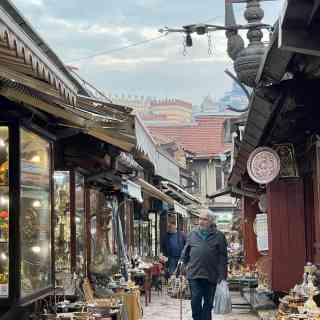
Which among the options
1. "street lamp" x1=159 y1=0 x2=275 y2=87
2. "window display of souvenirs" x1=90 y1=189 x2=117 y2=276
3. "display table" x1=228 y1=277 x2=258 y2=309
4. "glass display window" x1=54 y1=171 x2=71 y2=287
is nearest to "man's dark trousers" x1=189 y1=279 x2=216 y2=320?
"glass display window" x1=54 y1=171 x2=71 y2=287

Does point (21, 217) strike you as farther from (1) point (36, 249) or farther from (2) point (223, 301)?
(2) point (223, 301)

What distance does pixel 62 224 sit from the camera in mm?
10594

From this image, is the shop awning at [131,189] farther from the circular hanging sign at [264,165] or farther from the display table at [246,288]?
the circular hanging sign at [264,165]

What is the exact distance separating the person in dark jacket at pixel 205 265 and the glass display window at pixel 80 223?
1710mm

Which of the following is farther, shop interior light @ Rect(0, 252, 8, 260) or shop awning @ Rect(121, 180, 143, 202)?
shop awning @ Rect(121, 180, 143, 202)

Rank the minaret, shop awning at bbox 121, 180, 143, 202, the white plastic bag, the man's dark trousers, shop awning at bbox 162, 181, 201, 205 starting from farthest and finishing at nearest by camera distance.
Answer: shop awning at bbox 162, 181, 201, 205 → shop awning at bbox 121, 180, 143, 202 → the white plastic bag → the minaret → the man's dark trousers

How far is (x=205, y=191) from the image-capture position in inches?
2115

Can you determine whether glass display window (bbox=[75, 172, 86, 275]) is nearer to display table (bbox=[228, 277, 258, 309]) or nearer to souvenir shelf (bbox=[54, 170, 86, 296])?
souvenir shelf (bbox=[54, 170, 86, 296])

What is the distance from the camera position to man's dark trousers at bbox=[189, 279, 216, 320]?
34.6ft

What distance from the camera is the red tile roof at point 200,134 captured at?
2096 inches

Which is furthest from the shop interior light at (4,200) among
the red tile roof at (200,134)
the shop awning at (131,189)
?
the red tile roof at (200,134)

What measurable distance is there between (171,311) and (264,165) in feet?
19.2

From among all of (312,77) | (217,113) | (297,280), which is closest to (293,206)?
(297,280)

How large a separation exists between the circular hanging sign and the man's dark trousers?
5.52ft
